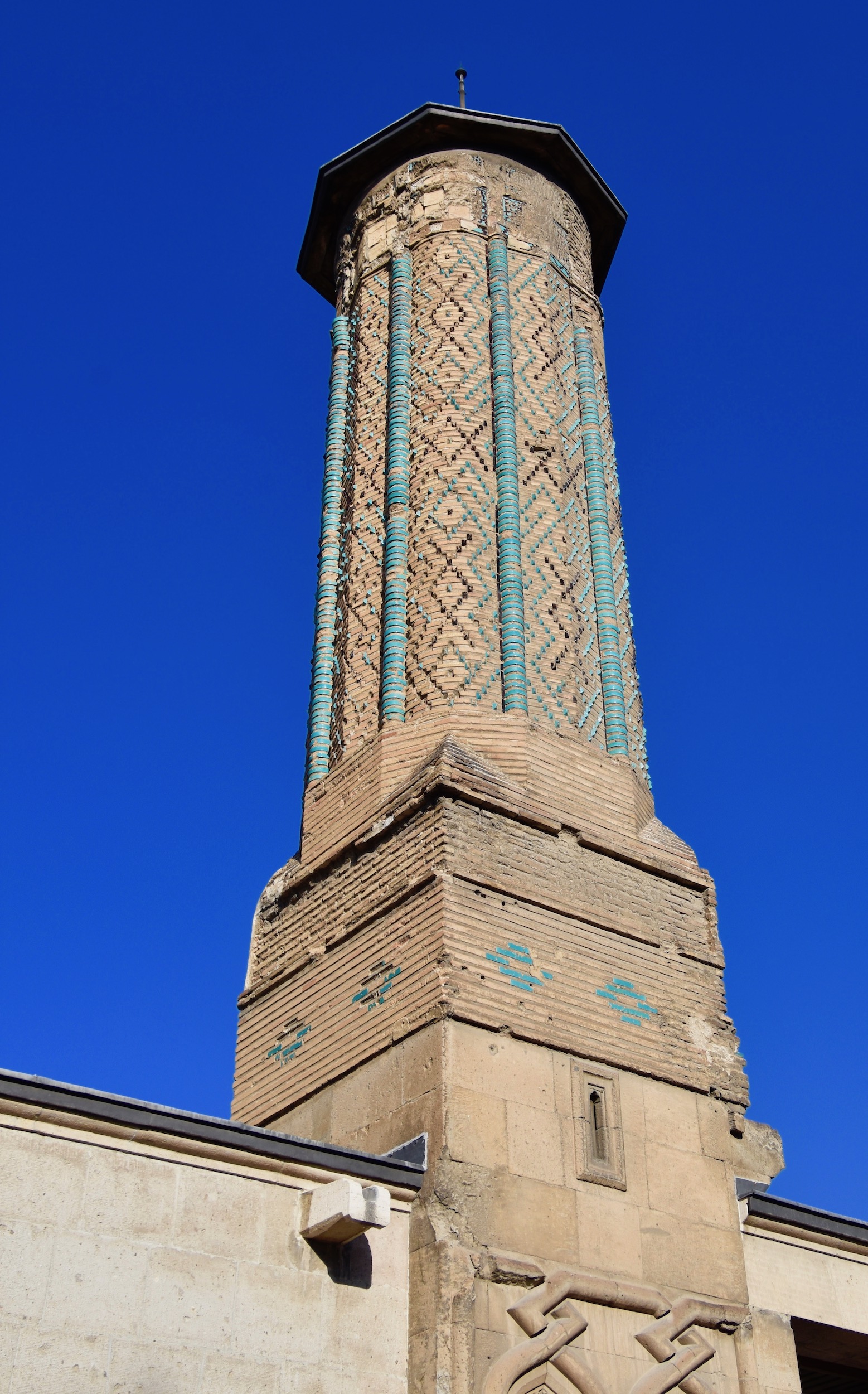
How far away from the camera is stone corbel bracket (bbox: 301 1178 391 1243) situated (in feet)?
18.6

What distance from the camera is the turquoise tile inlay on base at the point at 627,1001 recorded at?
23.6 ft

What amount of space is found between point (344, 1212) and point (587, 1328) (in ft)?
4.26

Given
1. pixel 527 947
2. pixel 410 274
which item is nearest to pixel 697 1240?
pixel 527 947

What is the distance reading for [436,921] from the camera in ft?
22.5

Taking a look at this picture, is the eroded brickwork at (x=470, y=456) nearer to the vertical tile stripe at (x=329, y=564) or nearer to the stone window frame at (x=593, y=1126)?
the vertical tile stripe at (x=329, y=564)

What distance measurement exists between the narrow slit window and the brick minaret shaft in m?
0.02

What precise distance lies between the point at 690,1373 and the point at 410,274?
7.45 metres

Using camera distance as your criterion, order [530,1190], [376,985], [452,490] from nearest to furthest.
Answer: [530,1190] < [376,985] < [452,490]

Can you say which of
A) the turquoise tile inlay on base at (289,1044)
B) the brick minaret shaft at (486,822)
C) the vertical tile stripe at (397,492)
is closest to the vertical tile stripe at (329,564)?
the brick minaret shaft at (486,822)

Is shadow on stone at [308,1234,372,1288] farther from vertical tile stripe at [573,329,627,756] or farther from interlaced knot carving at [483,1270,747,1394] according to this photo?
vertical tile stripe at [573,329,627,756]

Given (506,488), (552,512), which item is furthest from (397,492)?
(552,512)

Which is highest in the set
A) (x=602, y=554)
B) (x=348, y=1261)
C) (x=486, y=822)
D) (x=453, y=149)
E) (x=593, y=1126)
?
(x=453, y=149)

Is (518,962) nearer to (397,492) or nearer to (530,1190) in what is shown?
(530,1190)

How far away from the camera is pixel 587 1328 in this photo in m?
6.14
